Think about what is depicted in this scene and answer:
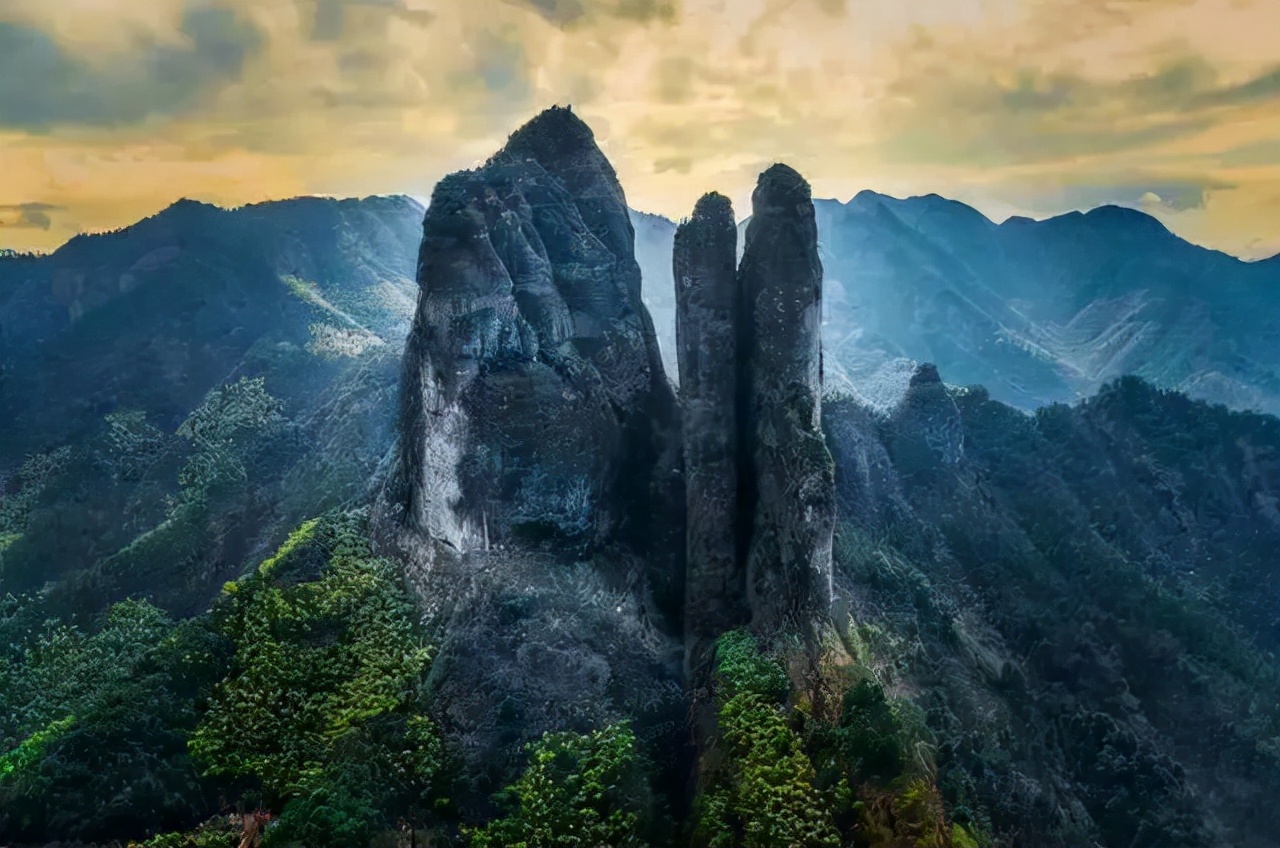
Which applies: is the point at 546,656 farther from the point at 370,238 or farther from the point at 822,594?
the point at 370,238

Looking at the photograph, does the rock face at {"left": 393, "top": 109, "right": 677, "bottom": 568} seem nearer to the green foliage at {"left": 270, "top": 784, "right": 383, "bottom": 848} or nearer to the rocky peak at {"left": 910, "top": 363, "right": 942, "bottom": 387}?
the green foliage at {"left": 270, "top": 784, "right": 383, "bottom": 848}

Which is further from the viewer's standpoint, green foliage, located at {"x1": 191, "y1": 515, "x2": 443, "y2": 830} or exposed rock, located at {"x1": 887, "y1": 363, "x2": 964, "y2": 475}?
exposed rock, located at {"x1": 887, "y1": 363, "x2": 964, "y2": 475}

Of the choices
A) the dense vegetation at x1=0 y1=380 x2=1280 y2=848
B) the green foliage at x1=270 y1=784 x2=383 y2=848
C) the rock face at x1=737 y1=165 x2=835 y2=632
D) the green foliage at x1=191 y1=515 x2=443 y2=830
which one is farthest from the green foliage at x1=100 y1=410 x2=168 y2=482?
the rock face at x1=737 y1=165 x2=835 y2=632

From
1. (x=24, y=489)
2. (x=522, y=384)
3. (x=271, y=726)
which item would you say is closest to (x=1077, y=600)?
(x=522, y=384)

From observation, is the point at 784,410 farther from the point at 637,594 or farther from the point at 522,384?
the point at 522,384

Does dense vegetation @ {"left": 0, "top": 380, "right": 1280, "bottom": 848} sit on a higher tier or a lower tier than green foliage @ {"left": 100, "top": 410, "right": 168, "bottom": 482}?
lower

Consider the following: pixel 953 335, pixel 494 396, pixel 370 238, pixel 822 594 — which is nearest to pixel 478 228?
pixel 494 396

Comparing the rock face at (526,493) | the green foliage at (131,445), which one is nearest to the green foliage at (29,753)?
the rock face at (526,493)

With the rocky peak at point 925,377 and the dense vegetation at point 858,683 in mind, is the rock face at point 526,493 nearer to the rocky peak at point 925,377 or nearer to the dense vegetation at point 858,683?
the dense vegetation at point 858,683
